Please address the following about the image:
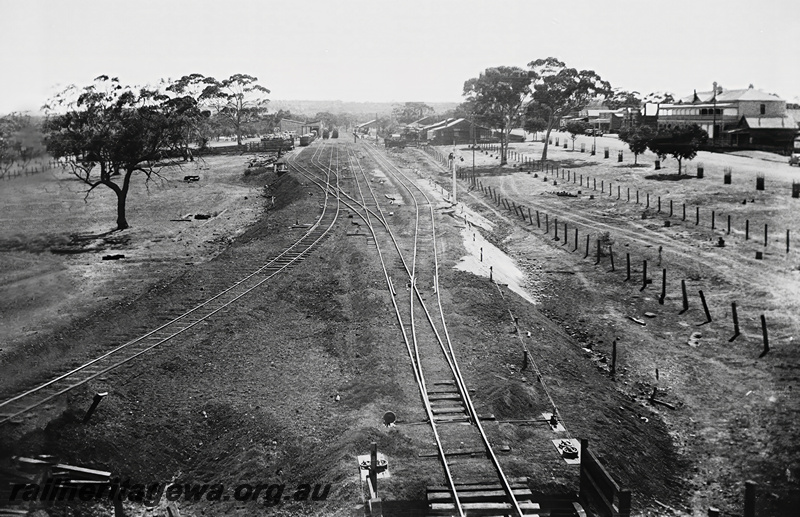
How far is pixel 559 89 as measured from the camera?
75.1m

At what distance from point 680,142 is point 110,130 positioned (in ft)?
141

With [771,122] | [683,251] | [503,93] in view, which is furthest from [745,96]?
[683,251]

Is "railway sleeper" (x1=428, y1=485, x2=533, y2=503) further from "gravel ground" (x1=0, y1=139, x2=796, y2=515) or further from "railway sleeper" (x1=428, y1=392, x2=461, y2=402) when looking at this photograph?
"railway sleeper" (x1=428, y1=392, x2=461, y2=402)

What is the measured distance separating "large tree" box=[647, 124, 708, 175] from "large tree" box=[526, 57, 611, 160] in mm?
18118

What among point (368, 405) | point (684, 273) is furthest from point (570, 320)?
point (368, 405)

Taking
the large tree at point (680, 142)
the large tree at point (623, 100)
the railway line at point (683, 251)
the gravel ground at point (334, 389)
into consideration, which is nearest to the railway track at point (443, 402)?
the gravel ground at point (334, 389)

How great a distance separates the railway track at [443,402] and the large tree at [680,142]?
31.8m

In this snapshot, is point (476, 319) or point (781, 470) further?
point (476, 319)

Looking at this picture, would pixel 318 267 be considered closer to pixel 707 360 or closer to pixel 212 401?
pixel 212 401

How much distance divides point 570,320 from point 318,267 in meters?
10.4

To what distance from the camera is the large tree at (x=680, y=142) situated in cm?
5466

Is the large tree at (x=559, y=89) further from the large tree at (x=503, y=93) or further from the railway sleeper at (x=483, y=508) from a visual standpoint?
the railway sleeper at (x=483, y=508)

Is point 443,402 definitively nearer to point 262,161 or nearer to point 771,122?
point 262,161

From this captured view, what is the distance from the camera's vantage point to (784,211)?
3838cm
